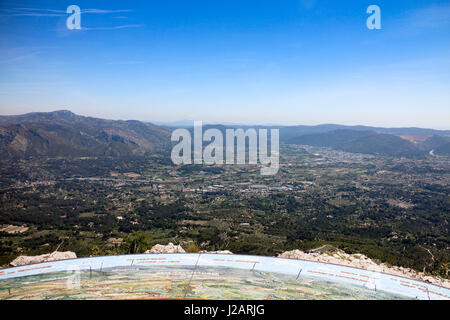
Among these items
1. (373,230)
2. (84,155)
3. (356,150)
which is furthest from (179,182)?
(356,150)

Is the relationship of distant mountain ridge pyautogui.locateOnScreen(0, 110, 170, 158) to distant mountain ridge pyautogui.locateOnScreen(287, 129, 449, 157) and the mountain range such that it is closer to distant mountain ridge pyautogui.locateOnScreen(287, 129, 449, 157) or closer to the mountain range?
the mountain range

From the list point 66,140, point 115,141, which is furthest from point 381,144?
point 66,140

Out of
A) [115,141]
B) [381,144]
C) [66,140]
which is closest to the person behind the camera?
[66,140]

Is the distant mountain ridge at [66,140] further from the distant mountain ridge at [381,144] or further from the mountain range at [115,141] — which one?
the distant mountain ridge at [381,144]

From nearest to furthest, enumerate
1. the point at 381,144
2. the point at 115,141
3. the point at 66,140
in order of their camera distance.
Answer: the point at 66,140
the point at 115,141
the point at 381,144

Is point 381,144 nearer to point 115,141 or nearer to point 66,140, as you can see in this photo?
point 115,141

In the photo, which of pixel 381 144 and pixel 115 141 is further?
pixel 381 144

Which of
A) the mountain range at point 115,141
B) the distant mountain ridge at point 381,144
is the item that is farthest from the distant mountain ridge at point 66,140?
the distant mountain ridge at point 381,144

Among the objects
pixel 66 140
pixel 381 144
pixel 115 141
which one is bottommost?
pixel 381 144
